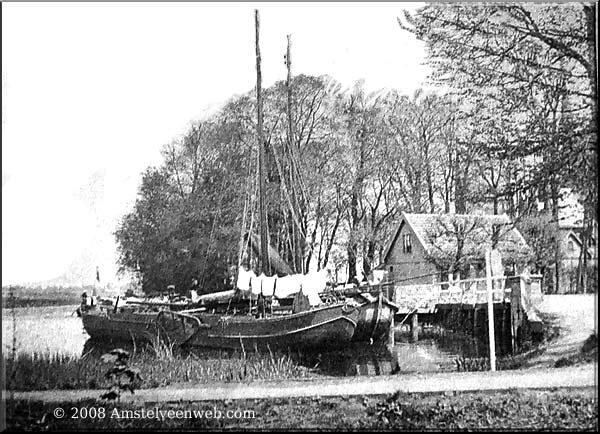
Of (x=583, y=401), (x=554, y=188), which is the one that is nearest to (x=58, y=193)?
(x=554, y=188)

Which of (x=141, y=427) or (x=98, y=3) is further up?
(x=98, y=3)

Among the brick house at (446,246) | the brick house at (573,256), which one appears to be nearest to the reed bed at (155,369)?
the brick house at (446,246)

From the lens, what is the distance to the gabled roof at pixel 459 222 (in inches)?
259

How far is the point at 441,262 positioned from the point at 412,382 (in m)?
1.05

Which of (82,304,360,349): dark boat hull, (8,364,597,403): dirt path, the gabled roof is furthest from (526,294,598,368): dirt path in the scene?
(82,304,360,349): dark boat hull

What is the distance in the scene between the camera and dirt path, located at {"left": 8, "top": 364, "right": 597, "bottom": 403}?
6391mm

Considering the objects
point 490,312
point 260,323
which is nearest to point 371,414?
point 260,323

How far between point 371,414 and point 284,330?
1.00 metres

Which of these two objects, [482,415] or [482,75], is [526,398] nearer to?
[482,415]

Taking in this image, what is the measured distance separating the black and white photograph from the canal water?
19 millimetres

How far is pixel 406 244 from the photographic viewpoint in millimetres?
6539

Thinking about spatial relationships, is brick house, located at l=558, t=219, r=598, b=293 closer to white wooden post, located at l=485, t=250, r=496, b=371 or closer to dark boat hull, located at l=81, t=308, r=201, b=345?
white wooden post, located at l=485, t=250, r=496, b=371

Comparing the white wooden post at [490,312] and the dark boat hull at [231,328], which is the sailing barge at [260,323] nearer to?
the dark boat hull at [231,328]

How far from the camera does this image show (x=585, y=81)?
21.4 ft
